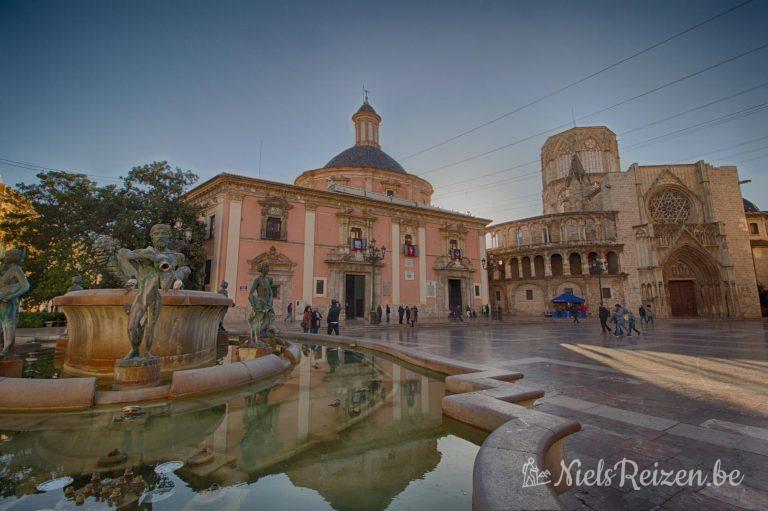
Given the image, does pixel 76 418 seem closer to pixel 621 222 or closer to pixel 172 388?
pixel 172 388

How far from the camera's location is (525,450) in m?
1.80

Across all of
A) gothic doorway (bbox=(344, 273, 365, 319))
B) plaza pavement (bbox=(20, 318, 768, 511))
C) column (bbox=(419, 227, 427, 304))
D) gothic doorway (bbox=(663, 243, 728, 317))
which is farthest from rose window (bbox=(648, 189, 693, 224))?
plaza pavement (bbox=(20, 318, 768, 511))

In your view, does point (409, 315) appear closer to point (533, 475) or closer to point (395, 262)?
point (395, 262)

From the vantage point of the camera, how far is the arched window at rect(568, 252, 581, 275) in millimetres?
32375

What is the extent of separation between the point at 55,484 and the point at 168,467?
53 centimetres

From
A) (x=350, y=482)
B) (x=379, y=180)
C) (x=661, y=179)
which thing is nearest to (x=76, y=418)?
(x=350, y=482)

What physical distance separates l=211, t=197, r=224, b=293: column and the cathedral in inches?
1067

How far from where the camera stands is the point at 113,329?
15.0 feet

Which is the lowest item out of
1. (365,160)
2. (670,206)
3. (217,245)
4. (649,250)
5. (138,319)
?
(138,319)

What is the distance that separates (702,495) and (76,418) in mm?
4682

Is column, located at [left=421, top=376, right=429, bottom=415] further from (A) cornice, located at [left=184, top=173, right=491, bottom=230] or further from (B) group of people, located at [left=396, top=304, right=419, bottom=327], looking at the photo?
(A) cornice, located at [left=184, top=173, right=491, bottom=230]

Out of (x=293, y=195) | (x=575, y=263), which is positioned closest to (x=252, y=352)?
(x=293, y=195)

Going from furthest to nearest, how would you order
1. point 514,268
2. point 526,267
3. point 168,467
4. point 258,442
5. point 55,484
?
point 514,268 → point 526,267 → point 258,442 → point 168,467 → point 55,484

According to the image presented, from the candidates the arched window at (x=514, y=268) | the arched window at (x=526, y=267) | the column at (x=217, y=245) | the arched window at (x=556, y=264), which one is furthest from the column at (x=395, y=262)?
the arched window at (x=556, y=264)
